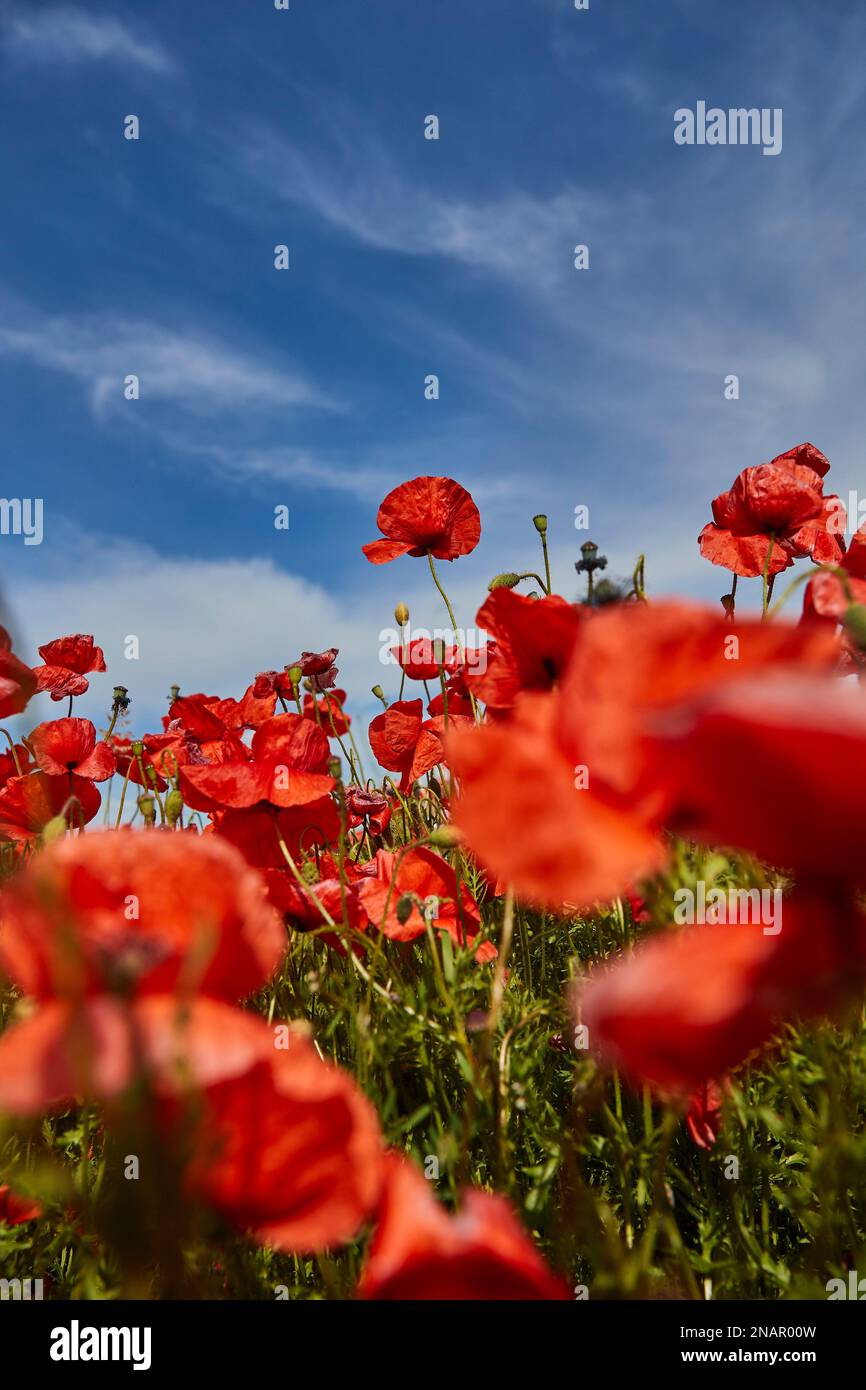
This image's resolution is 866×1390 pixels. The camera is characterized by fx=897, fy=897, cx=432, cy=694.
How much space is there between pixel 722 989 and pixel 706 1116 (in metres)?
1.03

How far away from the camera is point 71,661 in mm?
3799

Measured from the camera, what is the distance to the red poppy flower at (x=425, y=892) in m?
1.51

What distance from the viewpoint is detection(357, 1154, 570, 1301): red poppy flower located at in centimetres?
48

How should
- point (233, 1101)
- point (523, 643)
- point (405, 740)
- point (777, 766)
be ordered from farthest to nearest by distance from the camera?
point (405, 740), point (523, 643), point (233, 1101), point (777, 766)

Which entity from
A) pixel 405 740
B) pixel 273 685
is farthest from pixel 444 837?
pixel 273 685

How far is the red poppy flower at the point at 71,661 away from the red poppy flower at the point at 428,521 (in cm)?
154

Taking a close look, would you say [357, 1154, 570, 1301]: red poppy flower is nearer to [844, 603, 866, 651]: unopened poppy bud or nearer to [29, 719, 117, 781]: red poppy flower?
[844, 603, 866, 651]: unopened poppy bud

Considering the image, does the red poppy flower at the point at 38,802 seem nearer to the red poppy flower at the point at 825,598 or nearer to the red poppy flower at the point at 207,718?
the red poppy flower at the point at 207,718

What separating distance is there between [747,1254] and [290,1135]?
900 millimetres

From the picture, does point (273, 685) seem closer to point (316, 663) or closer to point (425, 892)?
point (316, 663)

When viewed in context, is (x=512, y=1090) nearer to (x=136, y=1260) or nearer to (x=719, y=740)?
(x=136, y=1260)

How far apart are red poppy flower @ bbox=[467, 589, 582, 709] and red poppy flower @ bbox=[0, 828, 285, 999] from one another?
60cm
